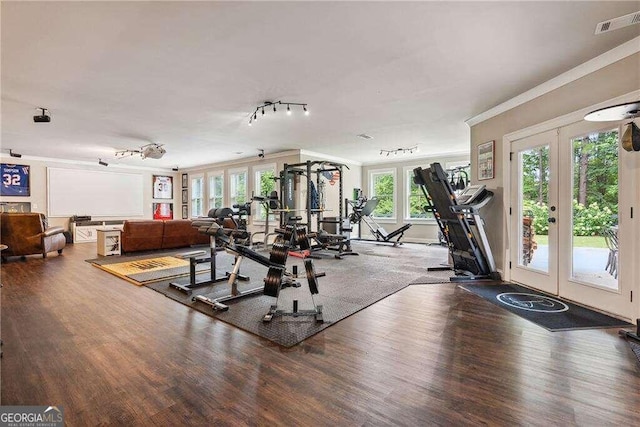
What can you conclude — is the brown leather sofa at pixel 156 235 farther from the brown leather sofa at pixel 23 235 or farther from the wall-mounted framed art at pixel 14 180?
the wall-mounted framed art at pixel 14 180

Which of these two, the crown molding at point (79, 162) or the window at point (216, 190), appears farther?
the window at point (216, 190)

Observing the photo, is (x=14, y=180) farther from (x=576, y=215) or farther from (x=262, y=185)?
(x=576, y=215)

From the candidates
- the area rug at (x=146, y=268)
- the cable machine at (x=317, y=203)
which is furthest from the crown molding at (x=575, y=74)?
the area rug at (x=146, y=268)

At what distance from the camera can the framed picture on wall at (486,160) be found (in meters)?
4.57

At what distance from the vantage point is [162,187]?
11.6m

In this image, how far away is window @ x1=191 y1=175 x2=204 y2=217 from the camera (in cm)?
1124

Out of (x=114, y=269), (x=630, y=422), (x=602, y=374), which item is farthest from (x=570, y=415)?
(x=114, y=269)

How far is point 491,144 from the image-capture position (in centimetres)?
457

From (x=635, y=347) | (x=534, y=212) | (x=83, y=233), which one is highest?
(x=534, y=212)

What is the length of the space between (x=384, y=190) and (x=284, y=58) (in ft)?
23.9

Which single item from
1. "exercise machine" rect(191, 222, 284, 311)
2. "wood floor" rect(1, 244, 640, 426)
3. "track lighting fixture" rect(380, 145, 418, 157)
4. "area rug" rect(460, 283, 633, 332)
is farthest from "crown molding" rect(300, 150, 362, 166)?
"wood floor" rect(1, 244, 640, 426)

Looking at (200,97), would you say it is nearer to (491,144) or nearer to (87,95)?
(87,95)

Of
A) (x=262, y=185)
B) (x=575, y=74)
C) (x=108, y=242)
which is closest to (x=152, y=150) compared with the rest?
(x=108, y=242)

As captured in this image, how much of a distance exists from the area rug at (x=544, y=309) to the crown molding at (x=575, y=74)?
2544 mm
